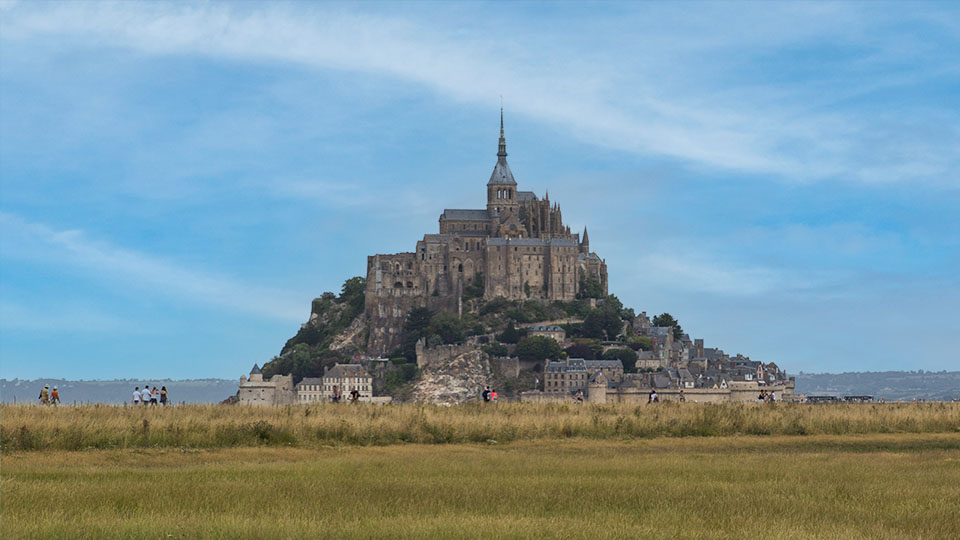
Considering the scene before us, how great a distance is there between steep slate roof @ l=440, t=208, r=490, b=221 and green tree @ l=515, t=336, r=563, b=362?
29.1 meters

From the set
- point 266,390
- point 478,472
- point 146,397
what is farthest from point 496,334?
point 478,472

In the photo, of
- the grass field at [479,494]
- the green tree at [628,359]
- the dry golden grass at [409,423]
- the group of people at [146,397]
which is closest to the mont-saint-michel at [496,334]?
the green tree at [628,359]

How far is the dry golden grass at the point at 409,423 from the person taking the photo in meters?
28.3

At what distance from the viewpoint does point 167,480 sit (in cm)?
2127

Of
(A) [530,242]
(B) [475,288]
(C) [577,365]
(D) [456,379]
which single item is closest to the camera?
(C) [577,365]

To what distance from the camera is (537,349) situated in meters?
138

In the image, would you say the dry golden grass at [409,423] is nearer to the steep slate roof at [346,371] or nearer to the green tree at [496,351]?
the steep slate roof at [346,371]

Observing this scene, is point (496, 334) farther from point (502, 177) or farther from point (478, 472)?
point (478, 472)

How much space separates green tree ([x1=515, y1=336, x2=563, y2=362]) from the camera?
13800 cm

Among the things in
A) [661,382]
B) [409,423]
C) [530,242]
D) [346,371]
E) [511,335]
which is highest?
[530,242]

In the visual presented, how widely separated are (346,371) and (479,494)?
11938 centimetres

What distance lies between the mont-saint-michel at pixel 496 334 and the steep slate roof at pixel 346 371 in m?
0.16

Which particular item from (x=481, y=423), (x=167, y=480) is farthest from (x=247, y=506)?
(x=481, y=423)

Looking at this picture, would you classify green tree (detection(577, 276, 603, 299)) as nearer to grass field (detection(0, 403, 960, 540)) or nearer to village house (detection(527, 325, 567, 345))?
village house (detection(527, 325, 567, 345))
